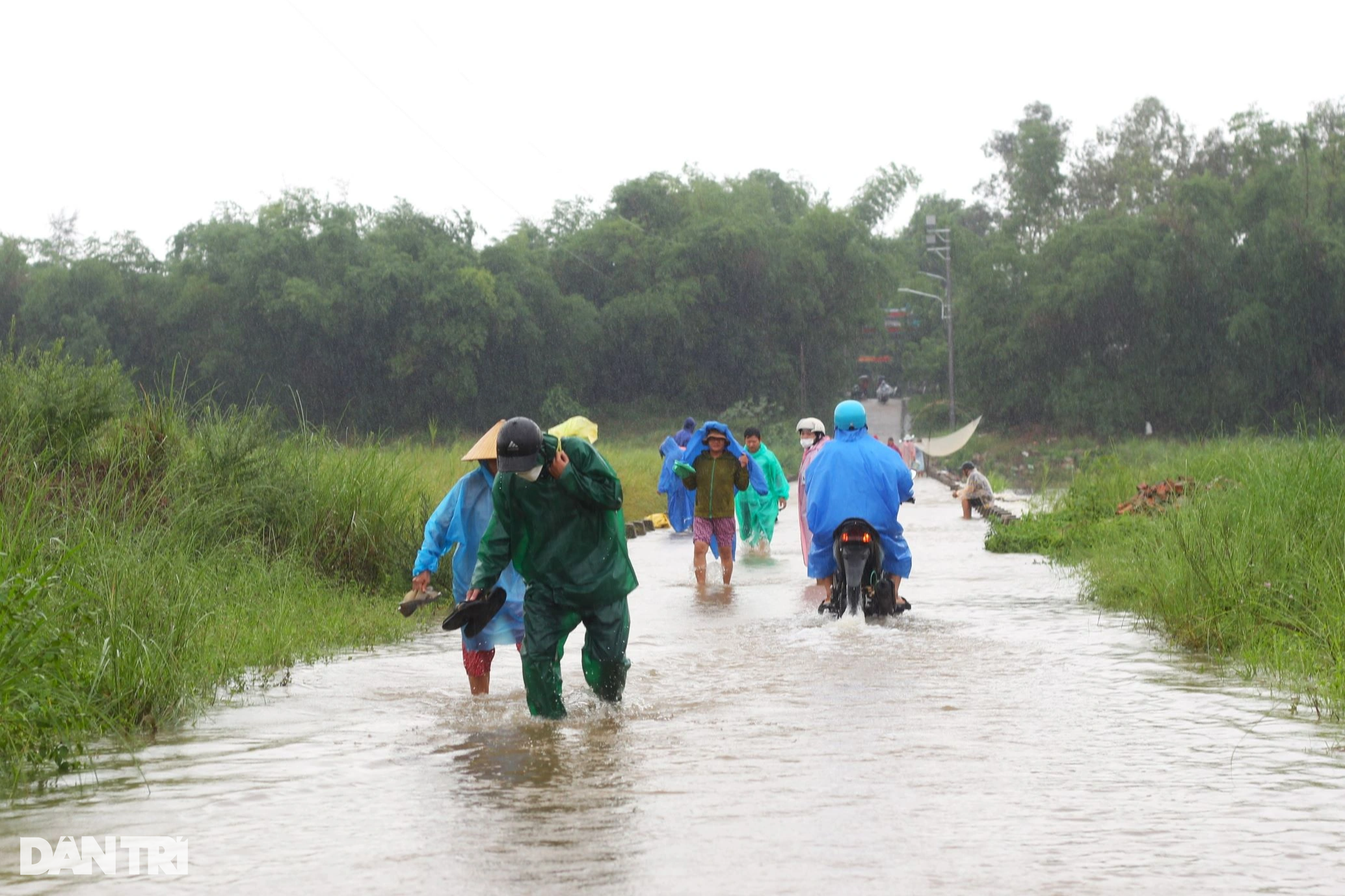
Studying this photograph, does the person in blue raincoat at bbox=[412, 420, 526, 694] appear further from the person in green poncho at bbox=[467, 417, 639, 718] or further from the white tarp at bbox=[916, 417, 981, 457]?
the white tarp at bbox=[916, 417, 981, 457]

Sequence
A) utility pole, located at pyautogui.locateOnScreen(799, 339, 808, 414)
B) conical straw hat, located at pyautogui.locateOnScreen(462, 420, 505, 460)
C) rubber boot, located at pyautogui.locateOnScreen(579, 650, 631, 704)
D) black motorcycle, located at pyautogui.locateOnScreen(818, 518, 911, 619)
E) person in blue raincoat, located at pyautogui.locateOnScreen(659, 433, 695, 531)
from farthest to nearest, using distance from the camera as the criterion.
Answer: utility pole, located at pyautogui.locateOnScreen(799, 339, 808, 414), person in blue raincoat, located at pyautogui.locateOnScreen(659, 433, 695, 531), black motorcycle, located at pyautogui.locateOnScreen(818, 518, 911, 619), conical straw hat, located at pyautogui.locateOnScreen(462, 420, 505, 460), rubber boot, located at pyautogui.locateOnScreen(579, 650, 631, 704)

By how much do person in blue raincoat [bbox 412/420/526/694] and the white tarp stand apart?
4727cm

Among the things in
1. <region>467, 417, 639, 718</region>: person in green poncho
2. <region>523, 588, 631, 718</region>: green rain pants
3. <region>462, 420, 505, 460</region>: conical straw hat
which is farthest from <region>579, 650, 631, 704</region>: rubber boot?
<region>462, 420, 505, 460</region>: conical straw hat

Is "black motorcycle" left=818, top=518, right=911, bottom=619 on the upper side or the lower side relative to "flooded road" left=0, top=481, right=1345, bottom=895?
upper

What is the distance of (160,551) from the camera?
1063 cm

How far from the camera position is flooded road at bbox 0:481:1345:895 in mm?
5145

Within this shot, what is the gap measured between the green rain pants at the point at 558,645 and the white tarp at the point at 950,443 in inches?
1888

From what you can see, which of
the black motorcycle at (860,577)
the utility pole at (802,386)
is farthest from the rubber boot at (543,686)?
the utility pole at (802,386)

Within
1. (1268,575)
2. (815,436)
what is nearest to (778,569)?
(815,436)

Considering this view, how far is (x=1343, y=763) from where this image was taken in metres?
6.63

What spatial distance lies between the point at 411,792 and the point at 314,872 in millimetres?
1270

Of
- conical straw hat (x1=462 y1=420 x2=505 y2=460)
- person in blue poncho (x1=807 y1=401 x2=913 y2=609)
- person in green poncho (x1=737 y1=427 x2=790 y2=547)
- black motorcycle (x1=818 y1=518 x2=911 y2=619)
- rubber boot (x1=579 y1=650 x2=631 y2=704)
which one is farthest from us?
person in green poncho (x1=737 y1=427 x2=790 y2=547)

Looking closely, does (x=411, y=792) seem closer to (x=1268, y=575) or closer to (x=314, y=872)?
(x=314, y=872)

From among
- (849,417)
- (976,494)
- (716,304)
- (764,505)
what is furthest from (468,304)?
(849,417)
